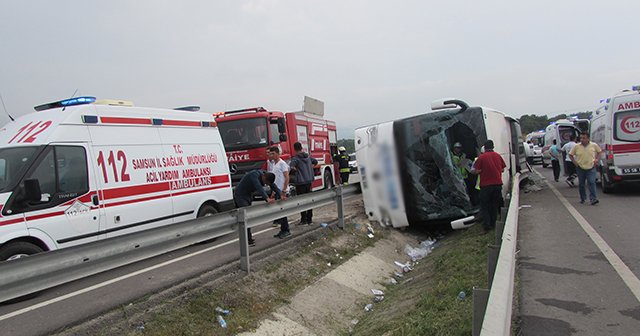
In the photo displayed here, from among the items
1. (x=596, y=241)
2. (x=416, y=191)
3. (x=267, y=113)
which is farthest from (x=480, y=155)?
(x=267, y=113)

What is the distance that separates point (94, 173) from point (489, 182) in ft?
21.5

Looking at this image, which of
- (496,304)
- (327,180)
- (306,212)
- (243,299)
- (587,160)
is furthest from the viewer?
(327,180)

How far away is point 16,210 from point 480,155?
7.33 m

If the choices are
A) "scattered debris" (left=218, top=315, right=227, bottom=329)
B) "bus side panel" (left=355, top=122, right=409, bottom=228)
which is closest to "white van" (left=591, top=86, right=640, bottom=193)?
"bus side panel" (left=355, top=122, right=409, bottom=228)

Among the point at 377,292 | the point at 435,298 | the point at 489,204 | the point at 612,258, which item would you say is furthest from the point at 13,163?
the point at 612,258

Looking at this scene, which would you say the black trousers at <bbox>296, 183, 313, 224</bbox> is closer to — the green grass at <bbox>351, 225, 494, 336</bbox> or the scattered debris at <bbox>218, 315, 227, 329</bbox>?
the green grass at <bbox>351, 225, 494, 336</bbox>

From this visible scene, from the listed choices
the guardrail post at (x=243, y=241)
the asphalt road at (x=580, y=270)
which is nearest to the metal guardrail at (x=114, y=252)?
the guardrail post at (x=243, y=241)

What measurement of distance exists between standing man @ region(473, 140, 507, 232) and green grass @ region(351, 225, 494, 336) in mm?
523

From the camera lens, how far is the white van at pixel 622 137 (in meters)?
11.9

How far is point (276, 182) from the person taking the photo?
888cm

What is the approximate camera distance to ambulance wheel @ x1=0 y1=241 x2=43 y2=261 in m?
5.31

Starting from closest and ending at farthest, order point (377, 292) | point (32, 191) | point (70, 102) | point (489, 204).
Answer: point (32, 191), point (377, 292), point (70, 102), point (489, 204)

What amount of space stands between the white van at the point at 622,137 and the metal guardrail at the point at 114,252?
9870 millimetres

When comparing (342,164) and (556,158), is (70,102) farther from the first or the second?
(556,158)
